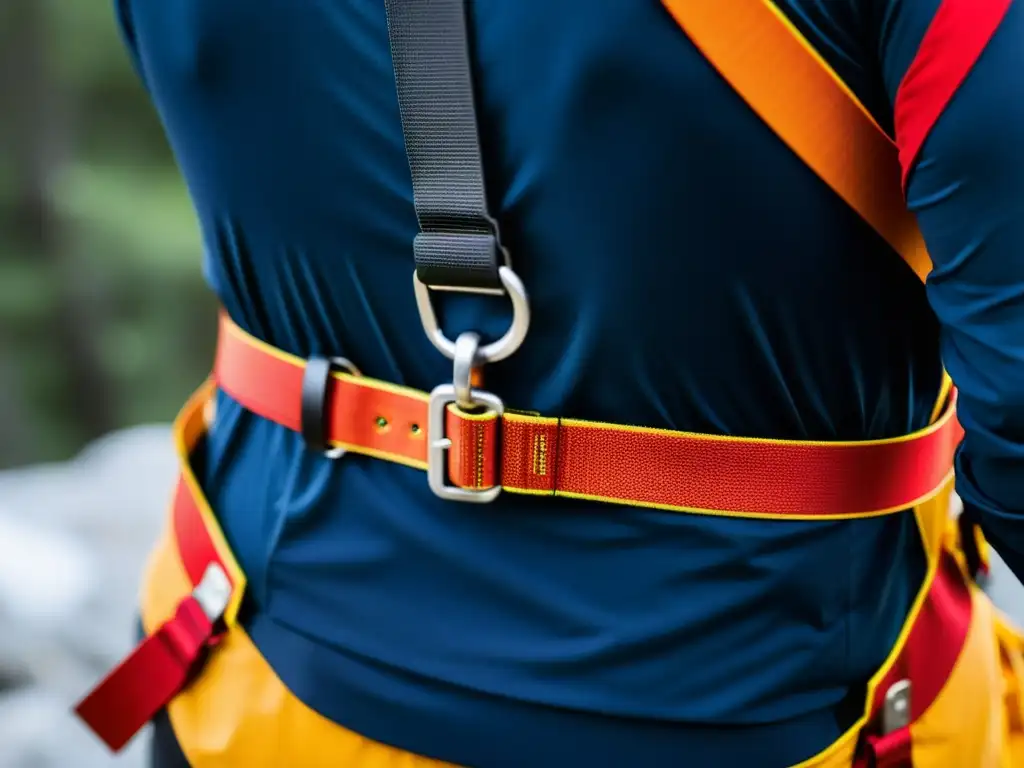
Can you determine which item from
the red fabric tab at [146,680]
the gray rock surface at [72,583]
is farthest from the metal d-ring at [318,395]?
the gray rock surface at [72,583]

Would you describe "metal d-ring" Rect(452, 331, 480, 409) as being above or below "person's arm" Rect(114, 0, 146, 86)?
below

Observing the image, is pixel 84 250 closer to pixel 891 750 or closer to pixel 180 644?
pixel 180 644

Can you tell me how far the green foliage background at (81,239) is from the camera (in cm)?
497

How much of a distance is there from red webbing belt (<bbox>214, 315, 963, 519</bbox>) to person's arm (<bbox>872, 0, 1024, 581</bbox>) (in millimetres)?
115

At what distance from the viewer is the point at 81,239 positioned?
5.04 m

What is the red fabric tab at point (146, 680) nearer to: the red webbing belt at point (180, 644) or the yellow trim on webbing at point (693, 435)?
the red webbing belt at point (180, 644)

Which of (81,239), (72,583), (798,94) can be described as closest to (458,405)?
(798,94)

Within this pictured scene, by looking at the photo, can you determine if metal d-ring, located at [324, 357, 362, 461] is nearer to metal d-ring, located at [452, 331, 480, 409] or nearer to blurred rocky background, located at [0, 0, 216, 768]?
metal d-ring, located at [452, 331, 480, 409]

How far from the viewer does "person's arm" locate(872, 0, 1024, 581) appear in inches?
20.7

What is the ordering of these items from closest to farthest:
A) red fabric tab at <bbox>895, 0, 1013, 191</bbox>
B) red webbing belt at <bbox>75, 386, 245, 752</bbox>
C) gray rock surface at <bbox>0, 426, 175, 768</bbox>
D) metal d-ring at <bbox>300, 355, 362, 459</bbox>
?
red fabric tab at <bbox>895, 0, 1013, 191</bbox> → metal d-ring at <bbox>300, 355, 362, 459</bbox> → red webbing belt at <bbox>75, 386, 245, 752</bbox> → gray rock surface at <bbox>0, 426, 175, 768</bbox>

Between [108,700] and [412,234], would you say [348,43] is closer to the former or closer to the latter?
[412,234]

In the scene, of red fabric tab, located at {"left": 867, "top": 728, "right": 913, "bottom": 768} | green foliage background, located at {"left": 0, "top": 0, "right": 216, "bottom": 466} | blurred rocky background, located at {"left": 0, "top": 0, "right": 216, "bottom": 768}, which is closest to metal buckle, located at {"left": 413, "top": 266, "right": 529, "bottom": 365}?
red fabric tab, located at {"left": 867, "top": 728, "right": 913, "bottom": 768}

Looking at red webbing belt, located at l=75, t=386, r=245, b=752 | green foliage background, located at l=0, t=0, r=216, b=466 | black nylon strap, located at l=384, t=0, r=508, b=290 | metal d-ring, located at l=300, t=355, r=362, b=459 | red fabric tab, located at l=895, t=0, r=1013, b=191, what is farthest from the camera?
green foliage background, located at l=0, t=0, r=216, b=466

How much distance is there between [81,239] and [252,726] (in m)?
4.68
